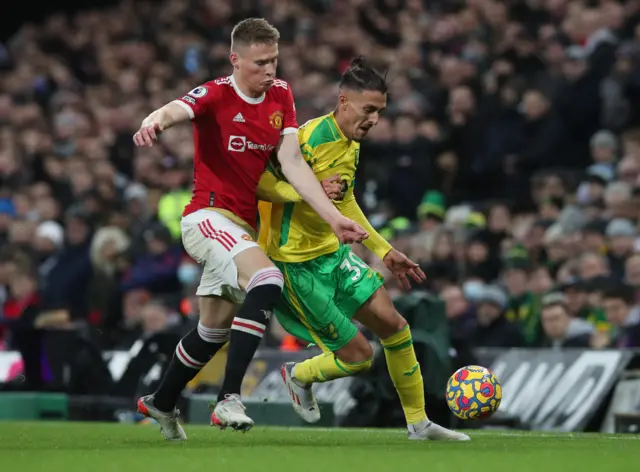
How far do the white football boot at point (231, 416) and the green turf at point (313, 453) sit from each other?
14 cm

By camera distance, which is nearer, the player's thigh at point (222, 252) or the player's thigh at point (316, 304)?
the player's thigh at point (222, 252)

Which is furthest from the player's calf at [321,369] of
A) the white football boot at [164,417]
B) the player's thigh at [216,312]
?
the white football boot at [164,417]

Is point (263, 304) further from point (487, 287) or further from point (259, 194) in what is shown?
point (487, 287)

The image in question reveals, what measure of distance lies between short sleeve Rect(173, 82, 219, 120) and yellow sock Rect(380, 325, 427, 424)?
1.82 metres

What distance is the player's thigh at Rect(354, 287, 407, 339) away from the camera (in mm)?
8539

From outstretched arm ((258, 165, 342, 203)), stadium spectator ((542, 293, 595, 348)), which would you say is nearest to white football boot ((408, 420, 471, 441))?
outstretched arm ((258, 165, 342, 203))

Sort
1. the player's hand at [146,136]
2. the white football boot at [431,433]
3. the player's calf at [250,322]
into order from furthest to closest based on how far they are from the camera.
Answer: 1. the white football boot at [431,433]
2. the player's calf at [250,322]
3. the player's hand at [146,136]

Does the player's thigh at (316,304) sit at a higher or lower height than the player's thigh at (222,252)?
lower

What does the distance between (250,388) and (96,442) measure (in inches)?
200

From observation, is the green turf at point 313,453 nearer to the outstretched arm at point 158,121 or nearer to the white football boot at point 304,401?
the white football boot at point 304,401

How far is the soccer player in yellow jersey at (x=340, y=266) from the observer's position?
861 centimetres

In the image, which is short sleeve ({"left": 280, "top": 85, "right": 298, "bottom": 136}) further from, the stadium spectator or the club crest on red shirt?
the stadium spectator

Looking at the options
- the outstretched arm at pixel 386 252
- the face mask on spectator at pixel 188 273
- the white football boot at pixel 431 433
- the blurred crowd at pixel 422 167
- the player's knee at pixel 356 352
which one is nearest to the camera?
the white football boot at pixel 431 433

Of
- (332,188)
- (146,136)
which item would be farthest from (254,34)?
(146,136)
